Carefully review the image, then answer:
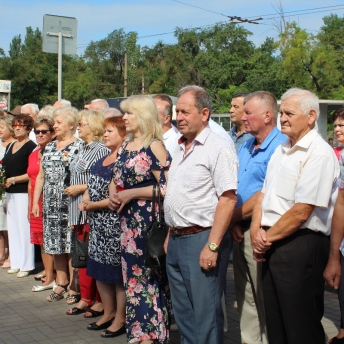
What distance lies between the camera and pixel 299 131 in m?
3.63

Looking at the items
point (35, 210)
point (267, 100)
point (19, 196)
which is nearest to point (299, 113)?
point (267, 100)

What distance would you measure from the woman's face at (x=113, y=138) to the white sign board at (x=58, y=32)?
5.12 metres

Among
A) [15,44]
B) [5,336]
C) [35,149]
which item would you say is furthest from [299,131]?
[15,44]

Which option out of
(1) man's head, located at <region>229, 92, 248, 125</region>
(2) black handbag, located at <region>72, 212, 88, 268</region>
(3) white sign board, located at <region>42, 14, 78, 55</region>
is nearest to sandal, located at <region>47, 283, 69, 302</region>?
(2) black handbag, located at <region>72, 212, 88, 268</region>

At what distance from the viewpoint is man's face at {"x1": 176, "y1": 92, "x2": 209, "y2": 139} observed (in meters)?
3.94

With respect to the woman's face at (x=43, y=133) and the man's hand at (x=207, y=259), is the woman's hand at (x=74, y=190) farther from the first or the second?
the man's hand at (x=207, y=259)

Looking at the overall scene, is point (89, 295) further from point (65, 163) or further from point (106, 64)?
point (106, 64)

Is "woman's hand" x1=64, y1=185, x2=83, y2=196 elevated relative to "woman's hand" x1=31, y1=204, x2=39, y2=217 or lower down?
elevated

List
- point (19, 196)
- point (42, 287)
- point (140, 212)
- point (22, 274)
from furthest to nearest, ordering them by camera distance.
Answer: point (19, 196)
point (22, 274)
point (42, 287)
point (140, 212)

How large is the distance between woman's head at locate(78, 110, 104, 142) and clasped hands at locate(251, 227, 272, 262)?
2598 mm

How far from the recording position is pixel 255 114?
4387mm

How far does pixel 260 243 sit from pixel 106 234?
186 centimetres

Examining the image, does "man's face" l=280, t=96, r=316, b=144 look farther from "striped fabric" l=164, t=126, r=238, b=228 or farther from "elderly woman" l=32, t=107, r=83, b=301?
"elderly woman" l=32, t=107, r=83, b=301

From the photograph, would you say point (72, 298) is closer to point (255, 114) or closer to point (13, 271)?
point (13, 271)
